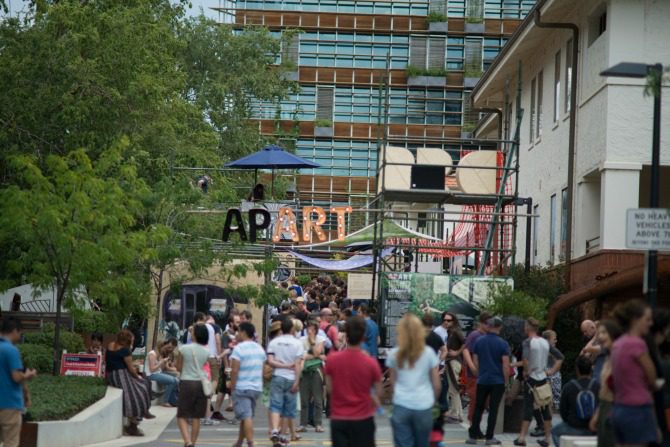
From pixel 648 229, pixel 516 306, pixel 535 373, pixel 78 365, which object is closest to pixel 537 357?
pixel 535 373

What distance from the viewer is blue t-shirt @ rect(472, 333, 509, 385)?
19.2 meters

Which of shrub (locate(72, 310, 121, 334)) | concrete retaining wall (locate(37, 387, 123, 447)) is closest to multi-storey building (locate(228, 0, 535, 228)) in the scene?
shrub (locate(72, 310, 121, 334))

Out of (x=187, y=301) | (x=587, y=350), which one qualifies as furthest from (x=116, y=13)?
(x=587, y=350)

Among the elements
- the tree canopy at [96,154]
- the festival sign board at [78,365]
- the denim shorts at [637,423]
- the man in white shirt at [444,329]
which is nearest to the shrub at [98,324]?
the tree canopy at [96,154]

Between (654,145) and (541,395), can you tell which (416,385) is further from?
(541,395)

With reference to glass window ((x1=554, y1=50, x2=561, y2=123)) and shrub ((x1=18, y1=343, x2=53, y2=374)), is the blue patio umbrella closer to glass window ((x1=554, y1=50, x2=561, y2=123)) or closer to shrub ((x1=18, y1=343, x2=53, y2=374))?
glass window ((x1=554, y1=50, x2=561, y2=123))

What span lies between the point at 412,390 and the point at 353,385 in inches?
24.0

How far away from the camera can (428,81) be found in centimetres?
7944

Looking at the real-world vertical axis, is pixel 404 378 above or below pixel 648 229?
below

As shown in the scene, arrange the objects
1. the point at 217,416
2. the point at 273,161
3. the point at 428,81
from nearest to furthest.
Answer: the point at 217,416 → the point at 273,161 → the point at 428,81

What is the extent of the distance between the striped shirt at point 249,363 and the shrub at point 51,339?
13.4 m

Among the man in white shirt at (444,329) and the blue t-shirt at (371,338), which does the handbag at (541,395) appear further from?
the man in white shirt at (444,329)

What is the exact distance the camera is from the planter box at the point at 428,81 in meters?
79.2

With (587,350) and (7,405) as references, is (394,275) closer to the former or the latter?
(587,350)
